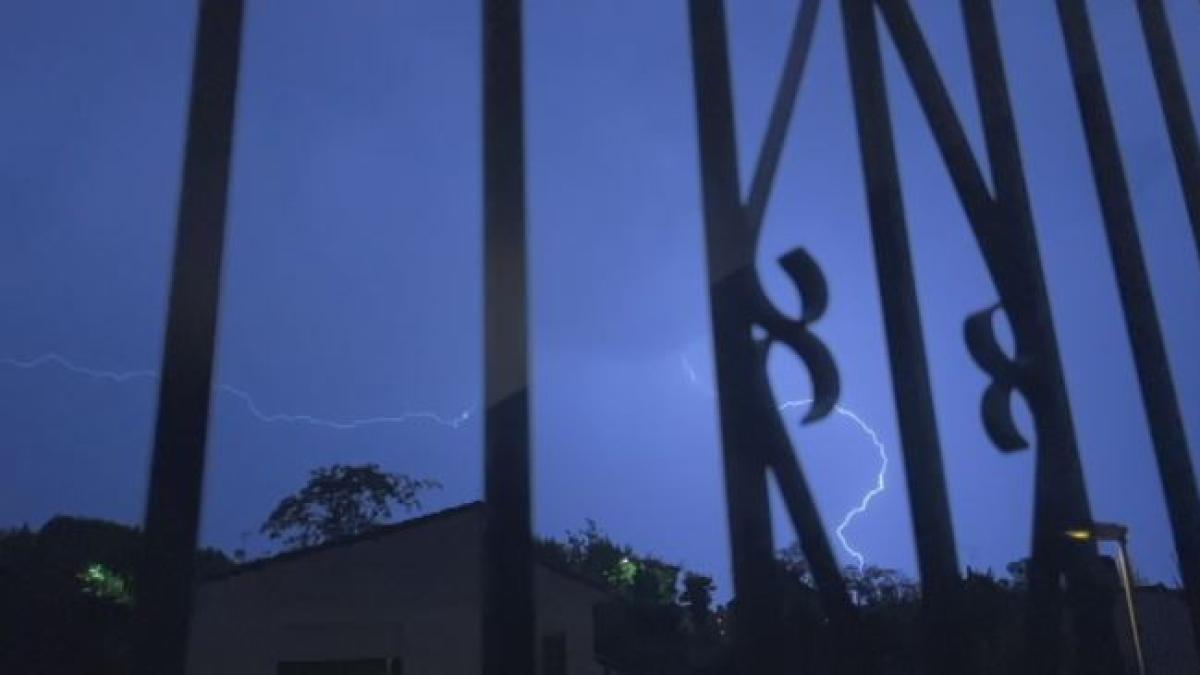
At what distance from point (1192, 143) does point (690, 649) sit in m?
25.9

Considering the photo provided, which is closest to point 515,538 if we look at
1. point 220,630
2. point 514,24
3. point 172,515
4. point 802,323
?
point 172,515

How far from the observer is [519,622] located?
10.5 ft

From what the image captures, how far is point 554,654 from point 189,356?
22.1m

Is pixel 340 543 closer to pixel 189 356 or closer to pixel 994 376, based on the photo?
pixel 994 376

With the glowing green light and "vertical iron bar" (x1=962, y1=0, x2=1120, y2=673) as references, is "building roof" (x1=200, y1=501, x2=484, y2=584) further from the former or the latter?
"vertical iron bar" (x1=962, y1=0, x2=1120, y2=673)

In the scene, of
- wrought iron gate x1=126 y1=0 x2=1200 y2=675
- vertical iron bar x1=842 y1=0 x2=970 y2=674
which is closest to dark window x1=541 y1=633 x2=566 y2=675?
wrought iron gate x1=126 y1=0 x2=1200 y2=675

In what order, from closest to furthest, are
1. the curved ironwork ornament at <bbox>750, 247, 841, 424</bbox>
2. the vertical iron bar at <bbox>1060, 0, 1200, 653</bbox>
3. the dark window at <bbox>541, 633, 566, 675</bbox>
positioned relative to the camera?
the curved ironwork ornament at <bbox>750, 247, 841, 424</bbox> < the vertical iron bar at <bbox>1060, 0, 1200, 653</bbox> < the dark window at <bbox>541, 633, 566, 675</bbox>

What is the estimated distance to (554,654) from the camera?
24.0m

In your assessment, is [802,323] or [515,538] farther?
[802,323]

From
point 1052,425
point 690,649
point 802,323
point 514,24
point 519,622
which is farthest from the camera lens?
point 690,649

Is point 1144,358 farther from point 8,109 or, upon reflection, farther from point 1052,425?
point 8,109

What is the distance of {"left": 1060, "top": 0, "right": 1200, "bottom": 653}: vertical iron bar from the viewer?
20.1 ft

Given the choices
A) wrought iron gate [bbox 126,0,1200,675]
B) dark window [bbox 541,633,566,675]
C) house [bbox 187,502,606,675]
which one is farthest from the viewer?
dark window [bbox 541,633,566,675]

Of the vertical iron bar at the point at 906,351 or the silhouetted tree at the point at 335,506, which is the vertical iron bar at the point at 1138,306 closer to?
the vertical iron bar at the point at 906,351
